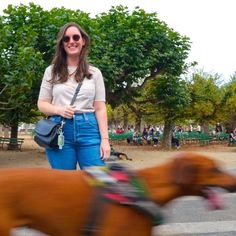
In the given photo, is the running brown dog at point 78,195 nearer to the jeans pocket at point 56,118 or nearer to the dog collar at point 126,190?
the dog collar at point 126,190

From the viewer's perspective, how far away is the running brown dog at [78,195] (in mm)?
2418

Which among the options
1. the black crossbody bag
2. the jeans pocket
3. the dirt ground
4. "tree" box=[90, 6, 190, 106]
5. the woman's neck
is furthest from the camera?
"tree" box=[90, 6, 190, 106]

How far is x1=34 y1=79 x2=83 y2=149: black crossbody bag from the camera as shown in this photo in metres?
3.66

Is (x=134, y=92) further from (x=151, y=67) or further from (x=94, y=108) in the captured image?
(x=94, y=108)

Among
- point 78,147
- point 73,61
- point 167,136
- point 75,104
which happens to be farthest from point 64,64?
point 167,136

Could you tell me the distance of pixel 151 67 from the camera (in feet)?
84.8

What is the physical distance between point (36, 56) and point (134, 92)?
1206 cm

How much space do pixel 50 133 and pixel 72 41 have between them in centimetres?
78

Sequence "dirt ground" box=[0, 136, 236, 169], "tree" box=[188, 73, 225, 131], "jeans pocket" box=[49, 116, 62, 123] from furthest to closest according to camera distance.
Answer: "tree" box=[188, 73, 225, 131]
"dirt ground" box=[0, 136, 236, 169]
"jeans pocket" box=[49, 116, 62, 123]

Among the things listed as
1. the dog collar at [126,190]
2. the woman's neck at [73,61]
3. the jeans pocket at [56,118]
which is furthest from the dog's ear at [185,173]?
the woman's neck at [73,61]

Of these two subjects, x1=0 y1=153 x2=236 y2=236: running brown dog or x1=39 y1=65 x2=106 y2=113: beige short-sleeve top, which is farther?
x1=39 y1=65 x2=106 y2=113: beige short-sleeve top

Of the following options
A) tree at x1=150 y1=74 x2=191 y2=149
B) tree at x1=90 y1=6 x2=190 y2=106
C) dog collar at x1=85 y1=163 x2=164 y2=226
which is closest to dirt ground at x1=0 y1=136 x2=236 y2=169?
tree at x1=150 y1=74 x2=191 y2=149

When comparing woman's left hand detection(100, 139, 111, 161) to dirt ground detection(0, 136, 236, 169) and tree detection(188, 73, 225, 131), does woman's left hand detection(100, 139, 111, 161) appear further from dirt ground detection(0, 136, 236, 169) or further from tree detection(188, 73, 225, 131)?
tree detection(188, 73, 225, 131)

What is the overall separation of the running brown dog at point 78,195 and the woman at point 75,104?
1.14 meters
